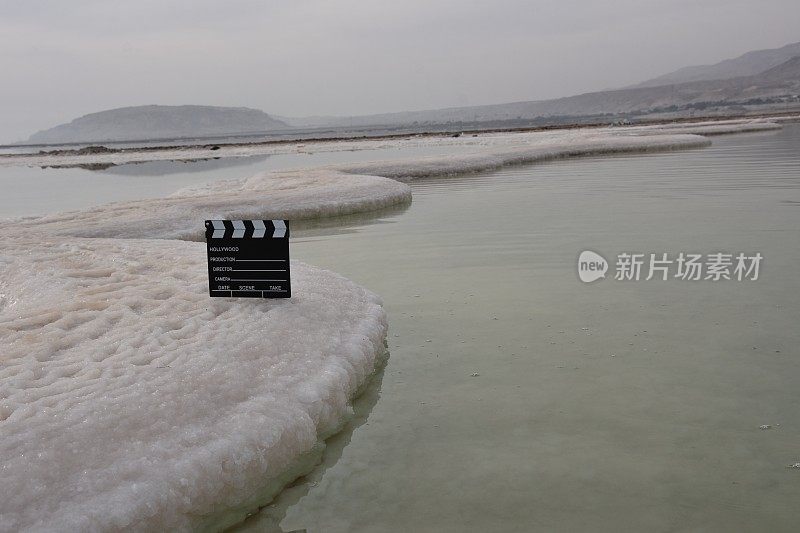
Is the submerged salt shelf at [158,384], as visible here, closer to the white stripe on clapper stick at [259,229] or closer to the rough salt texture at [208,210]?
the white stripe on clapper stick at [259,229]

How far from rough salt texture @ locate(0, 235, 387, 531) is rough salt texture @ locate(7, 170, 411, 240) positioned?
5.83 m

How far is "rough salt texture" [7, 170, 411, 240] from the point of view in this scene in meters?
13.4

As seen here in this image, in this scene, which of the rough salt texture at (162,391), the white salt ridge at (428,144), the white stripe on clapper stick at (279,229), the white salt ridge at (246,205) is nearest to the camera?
the rough salt texture at (162,391)

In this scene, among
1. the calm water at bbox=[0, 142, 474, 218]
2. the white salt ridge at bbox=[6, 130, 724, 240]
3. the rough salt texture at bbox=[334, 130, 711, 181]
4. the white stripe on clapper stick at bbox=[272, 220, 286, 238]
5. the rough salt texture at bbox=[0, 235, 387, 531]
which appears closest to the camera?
the rough salt texture at bbox=[0, 235, 387, 531]

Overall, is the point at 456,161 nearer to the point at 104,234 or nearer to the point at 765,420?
the point at 104,234

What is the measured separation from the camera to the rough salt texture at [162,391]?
358cm

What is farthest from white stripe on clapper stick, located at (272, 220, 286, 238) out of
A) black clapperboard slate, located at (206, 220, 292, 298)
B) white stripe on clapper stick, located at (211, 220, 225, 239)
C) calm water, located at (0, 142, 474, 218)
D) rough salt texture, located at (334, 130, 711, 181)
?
rough salt texture, located at (334, 130, 711, 181)

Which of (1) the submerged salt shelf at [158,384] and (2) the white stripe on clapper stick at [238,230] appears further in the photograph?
(2) the white stripe on clapper stick at [238,230]

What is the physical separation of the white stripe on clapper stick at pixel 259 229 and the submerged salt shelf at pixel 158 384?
67cm

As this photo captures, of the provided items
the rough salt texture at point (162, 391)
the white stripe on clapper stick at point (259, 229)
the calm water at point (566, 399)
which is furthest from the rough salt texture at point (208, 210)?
the white stripe on clapper stick at point (259, 229)

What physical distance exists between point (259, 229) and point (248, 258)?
13.8 inches

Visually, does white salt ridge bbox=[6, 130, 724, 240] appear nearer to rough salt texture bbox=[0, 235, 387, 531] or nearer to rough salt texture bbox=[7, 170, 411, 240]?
rough salt texture bbox=[7, 170, 411, 240]

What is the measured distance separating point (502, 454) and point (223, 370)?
204 centimetres

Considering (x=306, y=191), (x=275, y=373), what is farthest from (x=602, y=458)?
(x=306, y=191)
